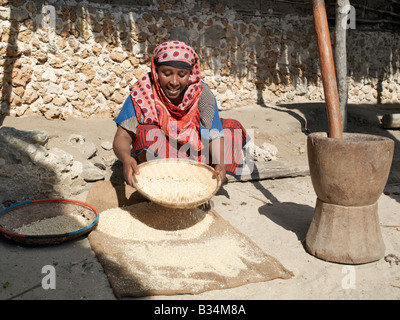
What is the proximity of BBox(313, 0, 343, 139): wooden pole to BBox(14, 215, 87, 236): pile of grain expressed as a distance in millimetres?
1921

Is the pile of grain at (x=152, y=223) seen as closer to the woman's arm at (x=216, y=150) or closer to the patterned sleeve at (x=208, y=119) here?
the woman's arm at (x=216, y=150)

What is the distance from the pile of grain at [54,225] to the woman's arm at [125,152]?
1.57ft

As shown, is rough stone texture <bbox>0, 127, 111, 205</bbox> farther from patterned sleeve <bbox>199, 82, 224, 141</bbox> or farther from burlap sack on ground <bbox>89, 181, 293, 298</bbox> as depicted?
patterned sleeve <bbox>199, 82, 224, 141</bbox>

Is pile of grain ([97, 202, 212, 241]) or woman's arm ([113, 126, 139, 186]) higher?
woman's arm ([113, 126, 139, 186])

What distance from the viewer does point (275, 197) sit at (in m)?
4.00

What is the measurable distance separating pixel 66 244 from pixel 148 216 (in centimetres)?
71

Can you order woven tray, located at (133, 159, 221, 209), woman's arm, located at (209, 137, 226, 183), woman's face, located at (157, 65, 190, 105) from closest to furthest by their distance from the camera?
woven tray, located at (133, 159, 221, 209) → woman's face, located at (157, 65, 190, 105) → woman's arm, located at (209, 137, 226, 183)

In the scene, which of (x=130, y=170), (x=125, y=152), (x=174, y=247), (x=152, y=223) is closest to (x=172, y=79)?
(x=125, y=152)

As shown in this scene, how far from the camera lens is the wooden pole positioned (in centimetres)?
266

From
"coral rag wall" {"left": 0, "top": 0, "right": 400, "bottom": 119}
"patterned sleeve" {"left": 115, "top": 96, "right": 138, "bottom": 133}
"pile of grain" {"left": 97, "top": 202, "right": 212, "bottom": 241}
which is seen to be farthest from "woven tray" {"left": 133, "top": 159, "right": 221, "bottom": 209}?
"coral rag wall" {"left": 0, "top": 0, "right": 400, "bottom": 119}

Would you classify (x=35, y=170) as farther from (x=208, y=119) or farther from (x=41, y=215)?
(x=208, y=119)

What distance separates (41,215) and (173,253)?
115 cm

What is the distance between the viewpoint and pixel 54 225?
2863 mm
